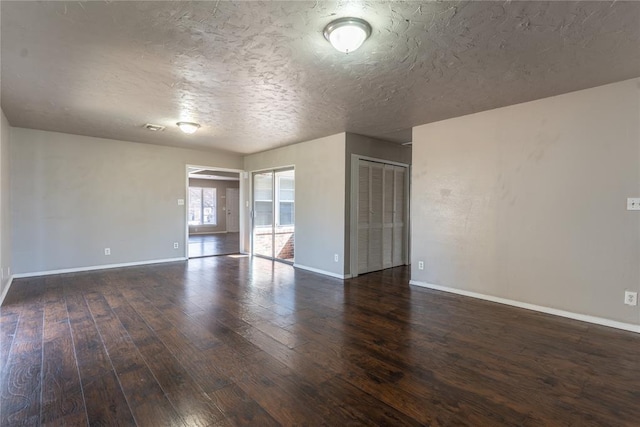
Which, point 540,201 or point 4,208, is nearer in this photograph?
point 540,201

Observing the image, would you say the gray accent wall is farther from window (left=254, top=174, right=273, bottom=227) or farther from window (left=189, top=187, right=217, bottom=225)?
window (left=254, top=174, right=273, bottom=227)

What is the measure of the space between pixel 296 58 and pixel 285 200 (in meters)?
4.33

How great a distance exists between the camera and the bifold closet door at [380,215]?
535 cm

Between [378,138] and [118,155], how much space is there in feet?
15.7

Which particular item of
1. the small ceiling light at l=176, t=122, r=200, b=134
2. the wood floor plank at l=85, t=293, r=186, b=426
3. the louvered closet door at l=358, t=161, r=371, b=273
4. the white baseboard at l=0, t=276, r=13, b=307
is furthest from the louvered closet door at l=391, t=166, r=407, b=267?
the white baseboard at l=0, t=276, r=13, b=307

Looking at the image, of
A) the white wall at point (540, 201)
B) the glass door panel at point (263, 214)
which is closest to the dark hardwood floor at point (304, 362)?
the white wall at point (540, 201)

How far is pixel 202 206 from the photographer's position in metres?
12.8

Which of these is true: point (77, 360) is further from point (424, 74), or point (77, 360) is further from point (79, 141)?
point (79, 141)

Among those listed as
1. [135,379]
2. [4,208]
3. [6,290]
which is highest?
[4,208]

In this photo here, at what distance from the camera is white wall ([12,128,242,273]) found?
16.1 ft

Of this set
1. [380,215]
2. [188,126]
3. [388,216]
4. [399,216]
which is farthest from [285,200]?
[188,126]

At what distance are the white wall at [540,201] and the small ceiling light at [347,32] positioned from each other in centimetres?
251

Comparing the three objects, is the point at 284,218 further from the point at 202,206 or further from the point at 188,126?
the point at 202,206

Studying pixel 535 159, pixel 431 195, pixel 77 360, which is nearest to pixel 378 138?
pixel 431 195
